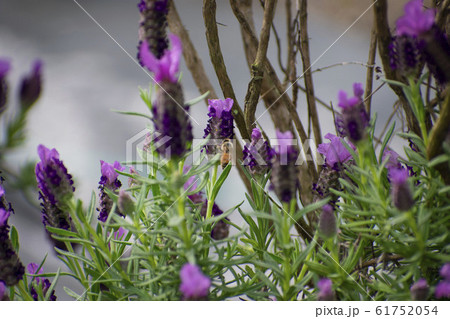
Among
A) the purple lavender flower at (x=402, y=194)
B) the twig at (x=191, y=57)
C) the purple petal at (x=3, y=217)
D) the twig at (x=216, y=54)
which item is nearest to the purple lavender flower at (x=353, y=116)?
the purple lavender flower at (x=402, y=194)

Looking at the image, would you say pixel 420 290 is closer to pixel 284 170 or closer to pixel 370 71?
pixel 284 170

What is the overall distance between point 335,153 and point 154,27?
29 cm

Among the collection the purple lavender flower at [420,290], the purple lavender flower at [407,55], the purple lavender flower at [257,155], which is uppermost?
the purple lavender flower at [407,55]

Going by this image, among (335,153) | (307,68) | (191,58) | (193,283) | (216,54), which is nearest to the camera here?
(193,283)

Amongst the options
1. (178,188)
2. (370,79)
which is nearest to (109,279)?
(178,188)

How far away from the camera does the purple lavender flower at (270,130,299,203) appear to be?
0.54 m

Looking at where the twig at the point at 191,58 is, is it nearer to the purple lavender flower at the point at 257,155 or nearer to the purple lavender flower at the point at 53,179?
the purple lavender flower at the point at 257,155

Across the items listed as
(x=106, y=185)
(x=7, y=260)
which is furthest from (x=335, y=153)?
(x=7, y=260)

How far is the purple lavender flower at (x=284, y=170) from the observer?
536 millimetres

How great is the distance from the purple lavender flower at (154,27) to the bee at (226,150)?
20 cm

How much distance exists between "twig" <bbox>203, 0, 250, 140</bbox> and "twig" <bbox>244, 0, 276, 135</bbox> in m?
0.03

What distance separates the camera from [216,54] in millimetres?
844

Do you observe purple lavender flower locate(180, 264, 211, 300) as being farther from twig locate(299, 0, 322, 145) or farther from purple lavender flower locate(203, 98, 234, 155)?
twig locate(299, 0, 322, 145)

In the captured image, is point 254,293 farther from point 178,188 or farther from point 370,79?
point 370,79
